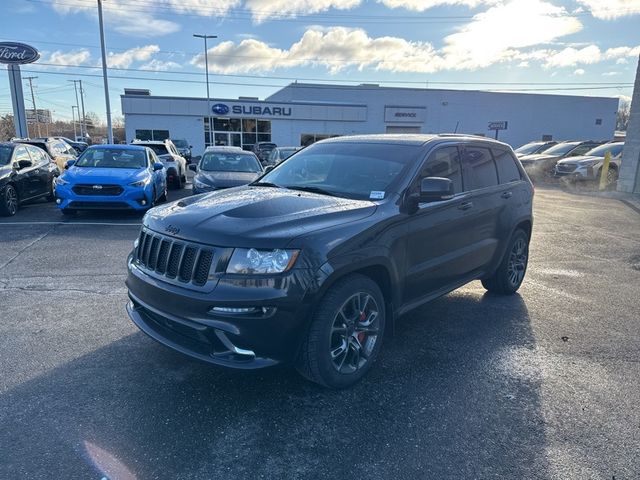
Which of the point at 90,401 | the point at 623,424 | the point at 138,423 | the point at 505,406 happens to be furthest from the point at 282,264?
the point at 623,424

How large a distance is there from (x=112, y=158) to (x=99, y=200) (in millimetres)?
1588

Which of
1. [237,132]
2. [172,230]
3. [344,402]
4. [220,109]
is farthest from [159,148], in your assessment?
[237,132]

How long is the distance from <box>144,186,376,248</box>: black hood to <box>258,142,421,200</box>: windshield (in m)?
0.26

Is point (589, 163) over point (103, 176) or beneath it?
beneath

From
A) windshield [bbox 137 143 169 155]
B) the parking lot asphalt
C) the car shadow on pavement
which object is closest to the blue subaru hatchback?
the parking lot asphalt

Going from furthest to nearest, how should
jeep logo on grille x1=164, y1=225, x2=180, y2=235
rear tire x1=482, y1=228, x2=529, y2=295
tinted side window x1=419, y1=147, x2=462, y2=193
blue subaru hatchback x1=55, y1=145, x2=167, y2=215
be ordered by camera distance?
blue subaru hatchback x1=55, y1=145, x2=167, y2=215
rear tire x1=482, y1=228, x2=529, y2=295
tinted side window x1=419, y1=147, x2=462, y2=193
jeep logo on grille x1=164, y1=225, x2=180, y2=235

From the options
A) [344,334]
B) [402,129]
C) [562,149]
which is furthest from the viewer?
[402,129]

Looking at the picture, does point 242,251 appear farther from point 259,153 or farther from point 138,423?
point 259,153

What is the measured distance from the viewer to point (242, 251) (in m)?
2.88

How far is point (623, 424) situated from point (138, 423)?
10.4ft

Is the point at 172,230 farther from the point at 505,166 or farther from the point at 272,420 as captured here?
the point at 505,166

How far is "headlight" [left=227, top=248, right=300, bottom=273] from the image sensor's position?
9.40ft

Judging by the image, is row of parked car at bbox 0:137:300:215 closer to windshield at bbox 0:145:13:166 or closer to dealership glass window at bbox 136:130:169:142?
windshield at bbox 0:145:13:166

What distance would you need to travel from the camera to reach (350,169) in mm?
4191
